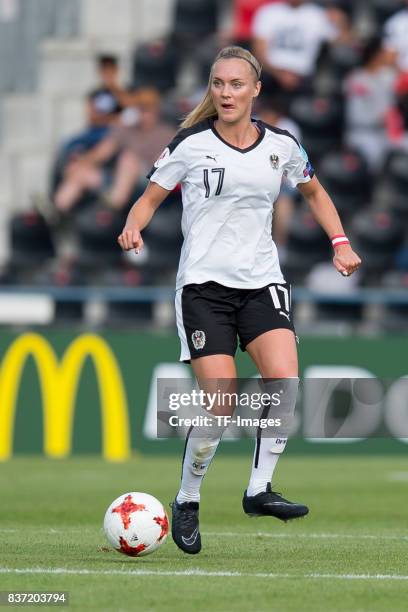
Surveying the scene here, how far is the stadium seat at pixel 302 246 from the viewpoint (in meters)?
16.6

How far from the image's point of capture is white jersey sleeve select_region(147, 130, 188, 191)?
7180mm

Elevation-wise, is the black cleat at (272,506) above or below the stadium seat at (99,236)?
above

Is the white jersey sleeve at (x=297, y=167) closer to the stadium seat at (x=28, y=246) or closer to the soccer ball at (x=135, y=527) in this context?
the soccer ball at (x=135, y=527)

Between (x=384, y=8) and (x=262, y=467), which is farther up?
(x=384, y=8)

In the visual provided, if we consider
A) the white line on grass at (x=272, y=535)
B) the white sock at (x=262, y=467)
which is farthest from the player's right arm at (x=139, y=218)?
the white line on grass at (x=272, y=535)

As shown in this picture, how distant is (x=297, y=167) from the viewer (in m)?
7.41

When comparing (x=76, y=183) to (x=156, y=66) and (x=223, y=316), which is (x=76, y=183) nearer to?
(x=156, y=66)

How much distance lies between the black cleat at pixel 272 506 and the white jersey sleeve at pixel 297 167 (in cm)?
149

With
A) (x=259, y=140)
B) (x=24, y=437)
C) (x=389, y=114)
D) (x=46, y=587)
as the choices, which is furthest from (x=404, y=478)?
(x=46, y=587)

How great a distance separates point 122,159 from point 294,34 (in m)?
2.49

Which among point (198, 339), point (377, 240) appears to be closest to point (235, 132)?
point (198, 339)

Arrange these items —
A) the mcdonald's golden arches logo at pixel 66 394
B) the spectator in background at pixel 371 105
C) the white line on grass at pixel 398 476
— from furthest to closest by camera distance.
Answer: the spectator in background at pixel 371 105 → the mcdonald's golden arches logo at pixel 66 394 → the white line on grass at pixel 398 476

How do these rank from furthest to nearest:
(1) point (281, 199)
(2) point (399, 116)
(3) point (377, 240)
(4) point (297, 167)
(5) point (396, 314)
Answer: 1. (2) point (399, 116)
2. (1) point (281, 199)
3. (3) point (377, 240)
4. (5) point (396, 314)
5. (4) point (297, 167)

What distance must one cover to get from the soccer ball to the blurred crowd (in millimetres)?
9192
